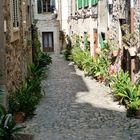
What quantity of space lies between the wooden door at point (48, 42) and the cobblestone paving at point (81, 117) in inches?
735

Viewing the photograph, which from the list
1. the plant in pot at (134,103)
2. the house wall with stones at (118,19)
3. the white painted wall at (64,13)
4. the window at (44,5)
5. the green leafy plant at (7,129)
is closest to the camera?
the green leafy plant at (7,129)

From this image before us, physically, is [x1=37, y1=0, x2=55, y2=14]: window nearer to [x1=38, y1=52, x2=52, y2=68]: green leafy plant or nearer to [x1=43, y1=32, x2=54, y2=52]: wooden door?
[x1=43, y1=32, x2=54, y2=52]: wooden door

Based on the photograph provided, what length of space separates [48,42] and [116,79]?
22.3 meters

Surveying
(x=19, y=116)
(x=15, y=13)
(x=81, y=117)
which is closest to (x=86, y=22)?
(x=15, y=13)

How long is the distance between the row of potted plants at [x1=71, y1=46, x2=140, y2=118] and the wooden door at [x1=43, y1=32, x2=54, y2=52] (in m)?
14.7

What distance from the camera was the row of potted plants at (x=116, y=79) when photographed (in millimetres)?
10258

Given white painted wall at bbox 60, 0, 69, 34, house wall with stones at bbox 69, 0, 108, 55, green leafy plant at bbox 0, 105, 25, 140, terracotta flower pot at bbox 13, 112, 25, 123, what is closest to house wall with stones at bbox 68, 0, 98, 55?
house wall with stones at bbox 69, 0, 108, 55

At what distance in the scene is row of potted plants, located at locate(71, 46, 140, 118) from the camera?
10.3m

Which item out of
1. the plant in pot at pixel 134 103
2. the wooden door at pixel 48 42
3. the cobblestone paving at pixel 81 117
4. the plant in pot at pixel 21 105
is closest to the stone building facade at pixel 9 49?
the plant in pot at pixel 21 105

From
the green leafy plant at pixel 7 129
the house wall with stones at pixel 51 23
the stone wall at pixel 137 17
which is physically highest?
the stone wall at pixel 137 17

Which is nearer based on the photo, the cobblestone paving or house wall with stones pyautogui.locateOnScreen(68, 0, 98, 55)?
the cobblestone paving

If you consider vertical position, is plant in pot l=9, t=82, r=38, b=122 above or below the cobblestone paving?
above

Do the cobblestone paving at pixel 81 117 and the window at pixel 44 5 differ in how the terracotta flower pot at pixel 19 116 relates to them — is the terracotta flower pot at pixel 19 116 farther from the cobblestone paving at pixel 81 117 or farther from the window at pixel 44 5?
the window at pixel 44 5

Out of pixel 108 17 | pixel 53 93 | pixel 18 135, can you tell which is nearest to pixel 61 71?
pixel 108 17
